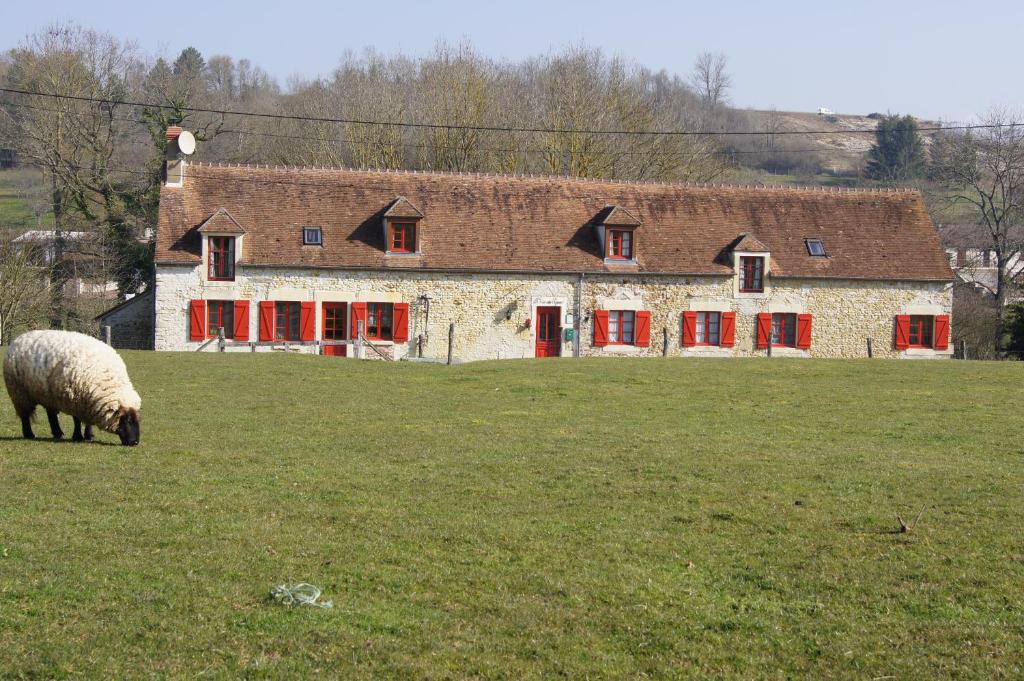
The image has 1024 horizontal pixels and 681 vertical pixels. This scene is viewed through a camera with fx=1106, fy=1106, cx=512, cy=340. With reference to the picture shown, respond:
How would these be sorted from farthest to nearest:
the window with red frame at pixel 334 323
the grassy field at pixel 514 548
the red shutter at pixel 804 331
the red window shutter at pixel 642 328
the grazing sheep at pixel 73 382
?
the red shutter at pixel 804 331 → the red window shutter at pixel 642 328 → the window with red frame at pixel 334 323 → the grazing sheep at pixel 73 382 → the grassy field at pixel 514 548

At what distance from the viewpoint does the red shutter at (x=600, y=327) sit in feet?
118

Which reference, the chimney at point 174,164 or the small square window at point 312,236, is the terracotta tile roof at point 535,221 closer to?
the small square window at point 312,236

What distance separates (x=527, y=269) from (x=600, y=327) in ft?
10.2

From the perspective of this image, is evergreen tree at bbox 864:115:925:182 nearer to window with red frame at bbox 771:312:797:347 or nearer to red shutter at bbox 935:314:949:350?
red shutter at bbox 935:314:949:350

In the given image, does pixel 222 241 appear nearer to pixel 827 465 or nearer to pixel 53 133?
pixel 53 133

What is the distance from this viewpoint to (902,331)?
37.8 metres

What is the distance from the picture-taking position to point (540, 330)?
35.9m

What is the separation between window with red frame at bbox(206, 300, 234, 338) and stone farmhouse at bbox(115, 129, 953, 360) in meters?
0.06

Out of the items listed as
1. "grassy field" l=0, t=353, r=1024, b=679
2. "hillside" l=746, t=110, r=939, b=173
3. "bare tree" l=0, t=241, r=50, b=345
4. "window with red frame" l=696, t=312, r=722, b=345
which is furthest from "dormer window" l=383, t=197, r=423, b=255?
"hillside" l=746, t=110, r=939, b=173

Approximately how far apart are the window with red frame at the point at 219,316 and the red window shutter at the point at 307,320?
82.8 inches

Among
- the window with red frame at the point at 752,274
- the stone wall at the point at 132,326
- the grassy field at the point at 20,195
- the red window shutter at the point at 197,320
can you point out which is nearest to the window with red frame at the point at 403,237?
the red window shutter at the point at 197,320

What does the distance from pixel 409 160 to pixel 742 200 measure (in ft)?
63.8

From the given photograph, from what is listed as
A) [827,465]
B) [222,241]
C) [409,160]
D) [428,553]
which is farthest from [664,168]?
[428,553]

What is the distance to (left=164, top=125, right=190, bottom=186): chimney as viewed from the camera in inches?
1379
